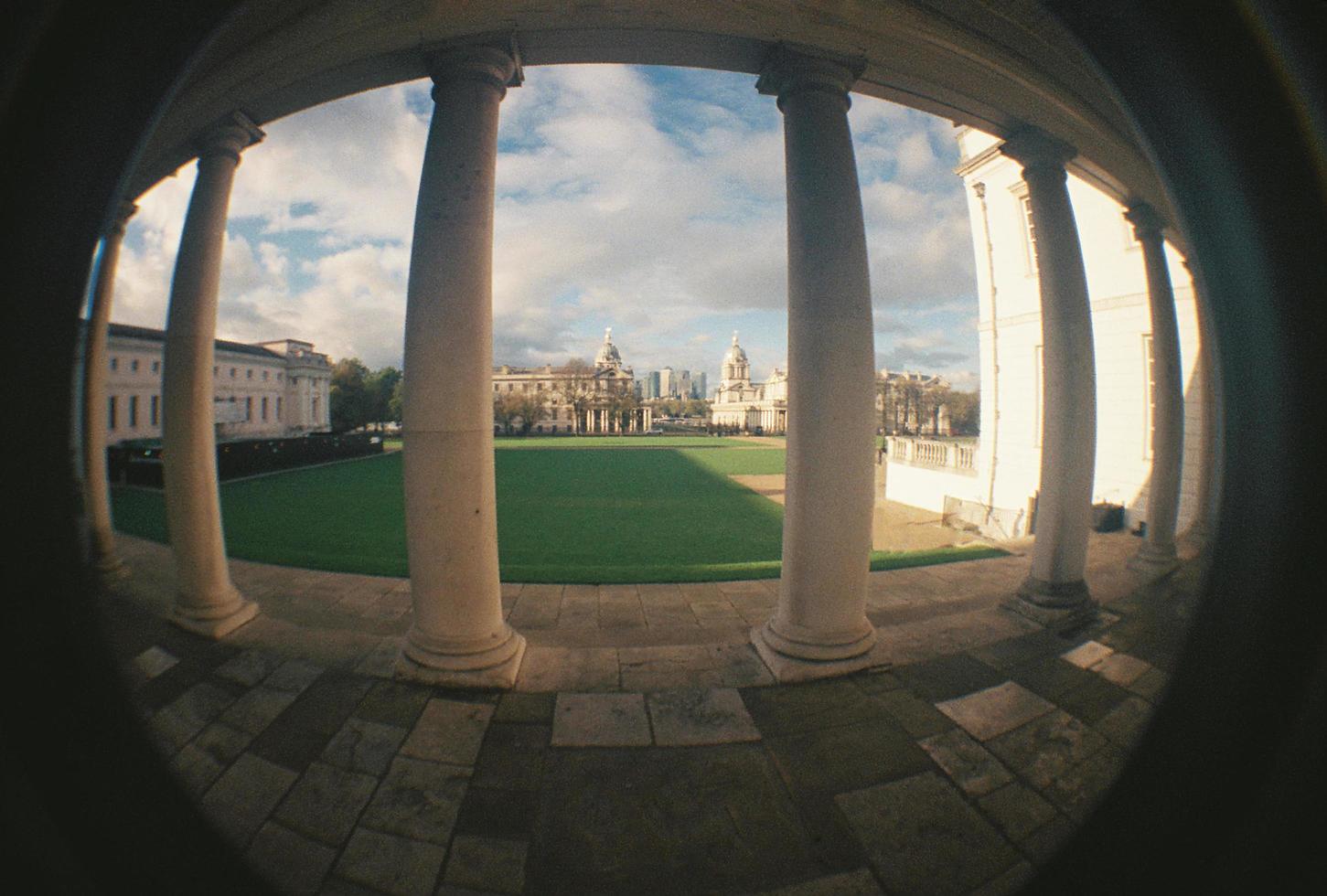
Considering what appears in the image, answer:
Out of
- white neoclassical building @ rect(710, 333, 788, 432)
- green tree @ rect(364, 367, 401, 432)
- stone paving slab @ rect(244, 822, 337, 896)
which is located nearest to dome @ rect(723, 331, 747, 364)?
white neoclassical building @ rect(710, 333, 788, 432)

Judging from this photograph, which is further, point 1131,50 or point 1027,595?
point 1027,595

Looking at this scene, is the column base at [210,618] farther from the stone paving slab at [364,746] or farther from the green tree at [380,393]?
the green tree at [380,393]

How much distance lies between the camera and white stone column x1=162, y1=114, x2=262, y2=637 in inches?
180

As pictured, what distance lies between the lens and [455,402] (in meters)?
3.85

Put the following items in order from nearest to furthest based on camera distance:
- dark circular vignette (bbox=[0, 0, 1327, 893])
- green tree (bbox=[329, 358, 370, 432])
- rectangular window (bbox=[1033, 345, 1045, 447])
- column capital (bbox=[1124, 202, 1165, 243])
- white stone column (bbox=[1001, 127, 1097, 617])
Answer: dark circular vignette (bbox=[0, 0, 1327, 893])
white stone column (bbox=[1001, 127, 1097, 617])
column capital (bbox=[1124, 202, 1165, 243])
rectangular window (bbox=[1033, 345, 1045, 447])
green tree (bbox=[329, 358, 370, 432])

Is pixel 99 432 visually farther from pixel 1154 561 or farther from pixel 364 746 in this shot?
pixel 1154 561

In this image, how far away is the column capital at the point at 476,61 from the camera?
411 cm

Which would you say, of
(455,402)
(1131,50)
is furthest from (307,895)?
(1131,50)

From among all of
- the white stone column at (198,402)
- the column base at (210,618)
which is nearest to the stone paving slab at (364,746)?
the column base at (210,618)

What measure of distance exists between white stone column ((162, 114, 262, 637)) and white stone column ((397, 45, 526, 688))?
2.64 meters

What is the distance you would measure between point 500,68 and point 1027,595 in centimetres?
925

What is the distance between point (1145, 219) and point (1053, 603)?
7.23 m

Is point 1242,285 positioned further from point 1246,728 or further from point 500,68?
point 500,68

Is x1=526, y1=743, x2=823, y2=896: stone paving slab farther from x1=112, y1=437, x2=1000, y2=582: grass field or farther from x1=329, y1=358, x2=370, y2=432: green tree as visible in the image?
x1=329, y1=358, x2=370, y2=432: green tree
